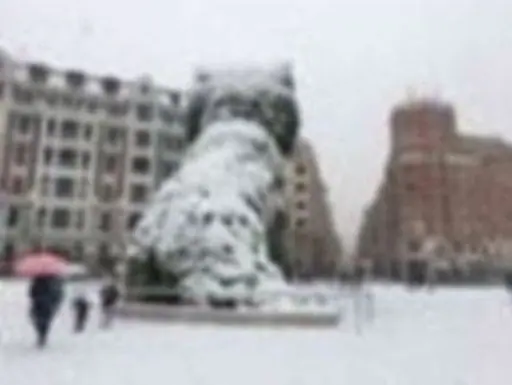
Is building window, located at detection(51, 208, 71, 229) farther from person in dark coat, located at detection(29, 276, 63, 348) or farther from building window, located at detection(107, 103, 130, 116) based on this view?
person in dark coat, located at detection(29, 276, 63, 348)

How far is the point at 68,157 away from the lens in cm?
4303

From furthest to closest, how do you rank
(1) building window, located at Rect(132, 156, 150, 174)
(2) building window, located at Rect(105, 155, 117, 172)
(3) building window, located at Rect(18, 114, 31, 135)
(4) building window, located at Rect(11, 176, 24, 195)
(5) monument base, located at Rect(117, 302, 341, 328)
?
(1) building window, located at Rect(132, 156, 150, 174), (2) building window, located at Rect(105, 155, 117, 172), (3) building window, located at Rect(18, 114, 31, 135), (4) building window, located at Rect(11, 176, 24, 195), (5) monument base, located at Rect(117, 302, 341, 328)

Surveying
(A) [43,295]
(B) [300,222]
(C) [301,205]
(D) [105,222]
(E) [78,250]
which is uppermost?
(C) [301,205]

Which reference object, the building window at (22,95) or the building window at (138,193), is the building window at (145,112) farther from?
the building window at (22,95)

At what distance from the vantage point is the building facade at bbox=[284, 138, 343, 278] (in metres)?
56.2

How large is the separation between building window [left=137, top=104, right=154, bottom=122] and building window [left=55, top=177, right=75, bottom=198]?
623 centimetres

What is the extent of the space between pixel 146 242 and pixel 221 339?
6429mm

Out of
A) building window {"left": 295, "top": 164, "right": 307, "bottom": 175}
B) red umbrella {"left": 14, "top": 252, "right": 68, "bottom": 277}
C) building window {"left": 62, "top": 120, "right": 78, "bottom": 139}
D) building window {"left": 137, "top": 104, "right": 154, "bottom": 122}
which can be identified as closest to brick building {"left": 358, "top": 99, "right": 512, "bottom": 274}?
building window {"left": 295, "top": 164, "right": 307, "bottom": 175}

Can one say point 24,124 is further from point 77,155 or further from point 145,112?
point 145,112

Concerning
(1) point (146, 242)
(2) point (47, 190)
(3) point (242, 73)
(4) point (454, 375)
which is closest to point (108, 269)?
(2) point (47, 190)

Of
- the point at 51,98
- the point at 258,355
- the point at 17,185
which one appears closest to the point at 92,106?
the point at 51,98

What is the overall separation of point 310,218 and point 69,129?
22.7 metres

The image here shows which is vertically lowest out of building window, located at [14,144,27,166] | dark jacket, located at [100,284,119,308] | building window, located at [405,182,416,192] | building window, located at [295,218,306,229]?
dark jacket, located at [100,284,119,308]

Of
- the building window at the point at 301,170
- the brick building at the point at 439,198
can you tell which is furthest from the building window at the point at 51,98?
the brick building at the point at 439,198
